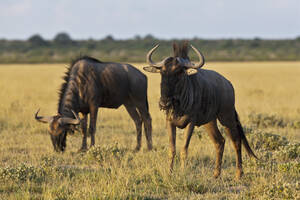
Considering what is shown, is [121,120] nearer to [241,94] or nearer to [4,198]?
[4,198]

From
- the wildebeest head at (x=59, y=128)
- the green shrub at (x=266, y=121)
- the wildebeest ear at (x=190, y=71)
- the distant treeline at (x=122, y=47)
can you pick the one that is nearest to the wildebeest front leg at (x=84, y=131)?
the wildebeest head at (x=59, y=128)

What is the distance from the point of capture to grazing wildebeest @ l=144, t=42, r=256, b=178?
20.8ft

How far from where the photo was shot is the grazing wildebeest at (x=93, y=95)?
934cm

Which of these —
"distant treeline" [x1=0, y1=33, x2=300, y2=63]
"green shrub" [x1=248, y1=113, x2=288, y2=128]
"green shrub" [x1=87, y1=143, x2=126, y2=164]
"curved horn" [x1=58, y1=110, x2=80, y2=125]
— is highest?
"distant treeline" [x1=0, y1=33, x2=300, y2=63]

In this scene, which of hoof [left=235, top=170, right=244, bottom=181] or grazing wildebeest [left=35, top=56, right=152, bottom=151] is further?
grazing wildebeest [left=35, top=56, right=152, bottom=151]

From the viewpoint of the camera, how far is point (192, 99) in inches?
264

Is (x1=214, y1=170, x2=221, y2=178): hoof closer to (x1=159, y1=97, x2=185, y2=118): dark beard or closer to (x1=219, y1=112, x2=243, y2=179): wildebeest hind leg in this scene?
(x1=219, y1=112, x2=243, y2=179): wildebeest hind leg

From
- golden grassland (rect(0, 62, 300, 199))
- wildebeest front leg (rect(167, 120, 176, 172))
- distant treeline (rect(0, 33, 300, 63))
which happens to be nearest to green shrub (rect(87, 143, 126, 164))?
golden grassland (rect(0, 62, 300, 199))

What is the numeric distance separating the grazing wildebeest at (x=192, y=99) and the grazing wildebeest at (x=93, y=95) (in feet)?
9.89

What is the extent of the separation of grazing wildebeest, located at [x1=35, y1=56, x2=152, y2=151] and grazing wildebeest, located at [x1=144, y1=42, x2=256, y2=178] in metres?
3.02

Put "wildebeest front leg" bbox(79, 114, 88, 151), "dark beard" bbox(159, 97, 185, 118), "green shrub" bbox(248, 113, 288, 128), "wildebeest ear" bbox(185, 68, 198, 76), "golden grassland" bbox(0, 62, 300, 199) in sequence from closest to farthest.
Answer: "golden grassland" bbox(0, 62, 300, 199)
"dark beard" bbox(159, 97, 185, 118)
"wildebeest ear" bbox(185, 68, 198, 76)
"wildebeest front leg" bbox(79, 114, 88, 151)
"green shrub" bbox(248, 113, 288, 128)

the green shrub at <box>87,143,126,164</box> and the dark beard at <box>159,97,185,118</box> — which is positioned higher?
the dark beard at <box>159,97,185,118</box>

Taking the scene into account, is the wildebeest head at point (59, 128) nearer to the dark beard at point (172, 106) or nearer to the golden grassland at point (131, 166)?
the golden grassland at point (131, 166)

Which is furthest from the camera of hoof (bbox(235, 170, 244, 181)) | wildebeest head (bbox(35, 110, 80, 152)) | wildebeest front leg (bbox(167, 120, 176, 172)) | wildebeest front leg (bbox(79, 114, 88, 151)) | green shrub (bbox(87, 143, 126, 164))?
wildebeest front leg (bbox(79, 114, 88, 151))
